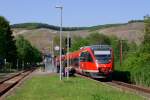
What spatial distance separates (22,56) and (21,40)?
1900 centimetres

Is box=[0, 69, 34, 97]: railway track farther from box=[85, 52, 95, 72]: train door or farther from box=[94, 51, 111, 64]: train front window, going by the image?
box=[94, 51, 111, 64]: train front window

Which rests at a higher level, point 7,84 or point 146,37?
point 146,37

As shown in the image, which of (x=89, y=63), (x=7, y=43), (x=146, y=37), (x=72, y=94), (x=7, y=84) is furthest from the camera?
(x=7, y=43)

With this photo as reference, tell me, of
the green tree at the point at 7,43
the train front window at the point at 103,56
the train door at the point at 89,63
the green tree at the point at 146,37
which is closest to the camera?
the train front window at the point at 103,56

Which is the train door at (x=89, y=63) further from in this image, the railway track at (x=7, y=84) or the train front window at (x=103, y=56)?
the railway track at (x=7, y=84)

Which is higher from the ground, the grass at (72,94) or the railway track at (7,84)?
the grass at (72,94)

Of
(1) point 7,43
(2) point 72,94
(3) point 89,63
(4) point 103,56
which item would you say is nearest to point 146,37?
(3) point 89,63

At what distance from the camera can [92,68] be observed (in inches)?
2185

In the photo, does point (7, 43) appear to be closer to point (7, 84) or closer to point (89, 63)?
point (89, 63)

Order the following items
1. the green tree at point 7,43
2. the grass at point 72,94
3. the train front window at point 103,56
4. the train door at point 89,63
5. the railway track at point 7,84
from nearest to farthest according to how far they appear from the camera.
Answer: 1. the grass at point 72,94
2. the railway track at point 7,84
3. the train front window at point 103,56
4. the train door at point 89,63
5. the green tree at point 7,43

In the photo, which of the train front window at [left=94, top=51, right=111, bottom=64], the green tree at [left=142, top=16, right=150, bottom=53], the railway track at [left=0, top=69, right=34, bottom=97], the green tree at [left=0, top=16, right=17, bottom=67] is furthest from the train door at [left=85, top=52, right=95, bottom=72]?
the green tree at [left=0, top=16, right=17, bottom=67]

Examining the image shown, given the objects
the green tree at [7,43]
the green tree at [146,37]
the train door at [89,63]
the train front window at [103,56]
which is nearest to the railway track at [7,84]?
the train door at [89,63]

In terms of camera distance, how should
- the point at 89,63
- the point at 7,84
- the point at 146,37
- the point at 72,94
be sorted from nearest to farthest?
the point at 72,94 < the point at 7,84 < the point at 89,63 < the point at 146,37

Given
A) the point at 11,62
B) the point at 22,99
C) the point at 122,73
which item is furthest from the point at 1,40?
the point at 22,99
